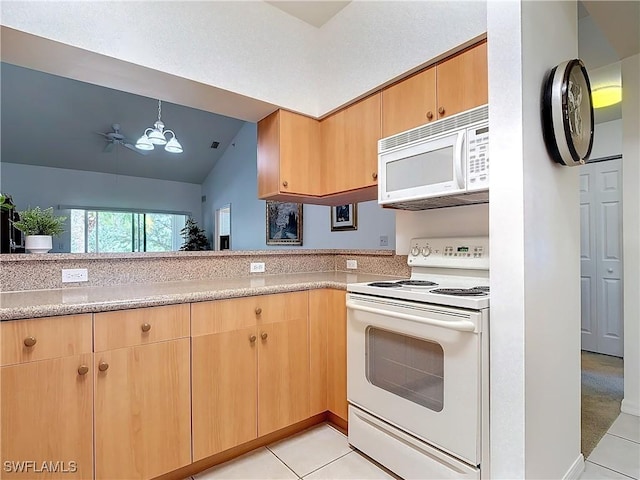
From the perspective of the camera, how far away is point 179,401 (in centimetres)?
160

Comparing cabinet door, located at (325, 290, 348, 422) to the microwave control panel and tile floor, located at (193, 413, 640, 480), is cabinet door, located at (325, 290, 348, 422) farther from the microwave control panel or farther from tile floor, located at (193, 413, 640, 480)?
the microwave control panel

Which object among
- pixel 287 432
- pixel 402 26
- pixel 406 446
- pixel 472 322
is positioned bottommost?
pixel 287 432

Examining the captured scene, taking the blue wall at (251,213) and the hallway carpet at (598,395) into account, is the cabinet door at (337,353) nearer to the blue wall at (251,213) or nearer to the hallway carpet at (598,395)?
the hallway carpet at (598,395)

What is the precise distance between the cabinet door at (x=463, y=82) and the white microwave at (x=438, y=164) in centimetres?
13

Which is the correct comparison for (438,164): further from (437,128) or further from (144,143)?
(144,143)

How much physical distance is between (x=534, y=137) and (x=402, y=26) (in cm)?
112

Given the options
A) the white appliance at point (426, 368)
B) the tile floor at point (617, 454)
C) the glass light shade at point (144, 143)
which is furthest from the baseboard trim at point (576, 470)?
the glass light shade at point (144, 143)

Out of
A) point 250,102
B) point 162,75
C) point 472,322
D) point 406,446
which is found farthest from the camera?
point 250,102

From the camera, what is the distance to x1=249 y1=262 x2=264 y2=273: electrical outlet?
8.52 feet

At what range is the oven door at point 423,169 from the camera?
162cm

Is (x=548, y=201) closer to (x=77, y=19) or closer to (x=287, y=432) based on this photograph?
(x=287, y=432)

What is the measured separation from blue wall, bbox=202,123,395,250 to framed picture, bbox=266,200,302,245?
146 mm

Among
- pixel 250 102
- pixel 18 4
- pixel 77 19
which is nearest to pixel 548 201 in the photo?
pixel 250 102

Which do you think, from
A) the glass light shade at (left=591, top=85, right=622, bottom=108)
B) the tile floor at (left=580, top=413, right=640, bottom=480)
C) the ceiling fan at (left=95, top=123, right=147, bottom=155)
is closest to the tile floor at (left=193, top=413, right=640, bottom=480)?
the tile floor at (left=580, top=413, right=640, bottom=480)
